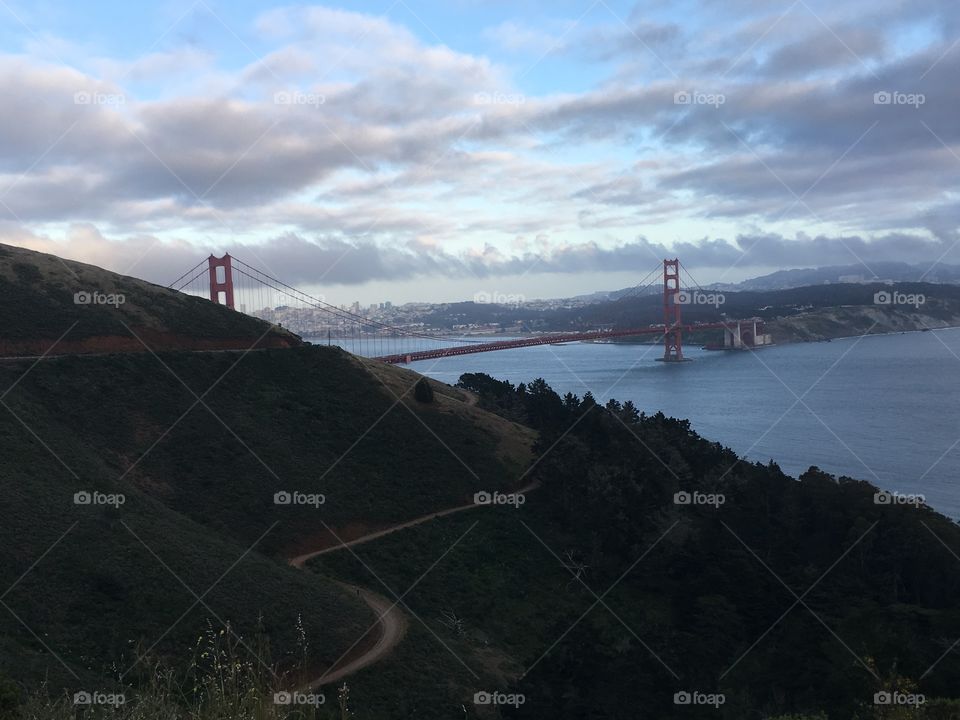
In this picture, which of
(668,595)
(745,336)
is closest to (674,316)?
(745,336)

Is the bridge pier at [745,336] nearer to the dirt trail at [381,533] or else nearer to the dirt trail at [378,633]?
the dirt trail at [381,533]

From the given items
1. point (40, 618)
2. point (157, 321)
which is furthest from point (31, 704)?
point (157, 321)

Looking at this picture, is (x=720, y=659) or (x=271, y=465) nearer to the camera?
(x=720, y=659)

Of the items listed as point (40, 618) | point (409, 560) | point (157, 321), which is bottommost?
point (409, 560)

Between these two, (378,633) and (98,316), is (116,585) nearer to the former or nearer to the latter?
(378,633)

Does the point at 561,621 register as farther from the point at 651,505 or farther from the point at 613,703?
the point at 651,505

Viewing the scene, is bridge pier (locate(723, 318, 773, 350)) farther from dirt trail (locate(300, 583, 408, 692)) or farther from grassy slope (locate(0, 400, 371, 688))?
grassy slope (locate(0, 400, 371, 688))

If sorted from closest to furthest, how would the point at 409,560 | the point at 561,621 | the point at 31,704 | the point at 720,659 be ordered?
the point at 31,704
the point at 720,659
the point at 561,621
the point at 409,560
